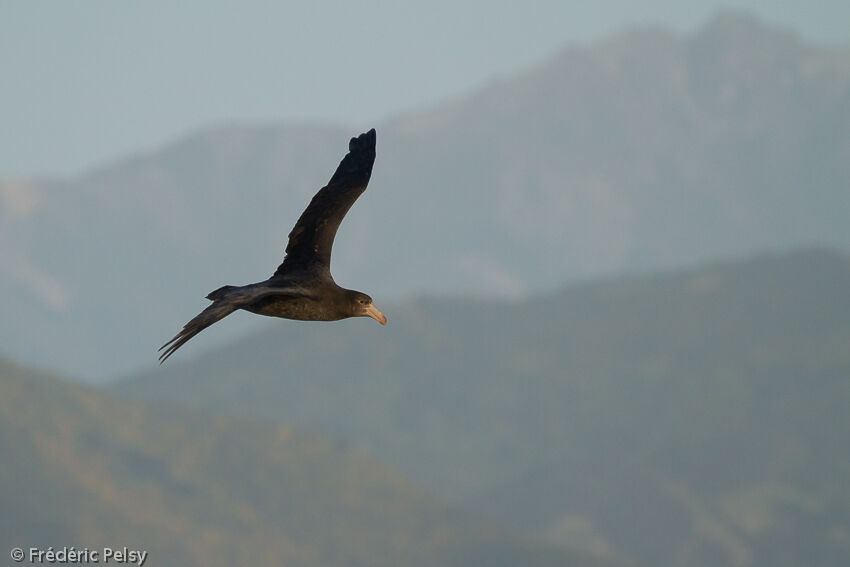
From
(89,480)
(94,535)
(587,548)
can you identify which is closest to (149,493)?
(89,480)

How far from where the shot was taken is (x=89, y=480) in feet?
396

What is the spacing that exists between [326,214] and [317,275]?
1.49 m

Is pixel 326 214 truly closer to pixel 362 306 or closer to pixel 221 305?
pixel 362 306

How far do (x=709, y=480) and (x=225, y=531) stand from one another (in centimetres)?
8241

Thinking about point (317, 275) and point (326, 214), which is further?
point (326, 214)

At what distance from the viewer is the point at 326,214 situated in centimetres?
2091

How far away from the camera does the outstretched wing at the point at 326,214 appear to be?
20.3m

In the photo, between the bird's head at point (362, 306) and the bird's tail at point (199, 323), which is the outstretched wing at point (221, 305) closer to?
the bird's tail at point (199, 323)

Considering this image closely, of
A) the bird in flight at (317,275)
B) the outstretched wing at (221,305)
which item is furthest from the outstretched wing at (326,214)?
the outstretched wing at (221,305)

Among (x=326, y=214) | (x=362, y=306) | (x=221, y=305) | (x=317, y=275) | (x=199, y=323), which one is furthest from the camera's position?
(x=326, y=214)

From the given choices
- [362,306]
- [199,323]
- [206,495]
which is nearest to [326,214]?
[362,306]

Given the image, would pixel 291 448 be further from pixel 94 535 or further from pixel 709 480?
pixel 709 480

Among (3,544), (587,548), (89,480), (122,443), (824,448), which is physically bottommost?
(3,544)


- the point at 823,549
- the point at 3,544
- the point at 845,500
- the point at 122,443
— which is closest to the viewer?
the point at 3,544
